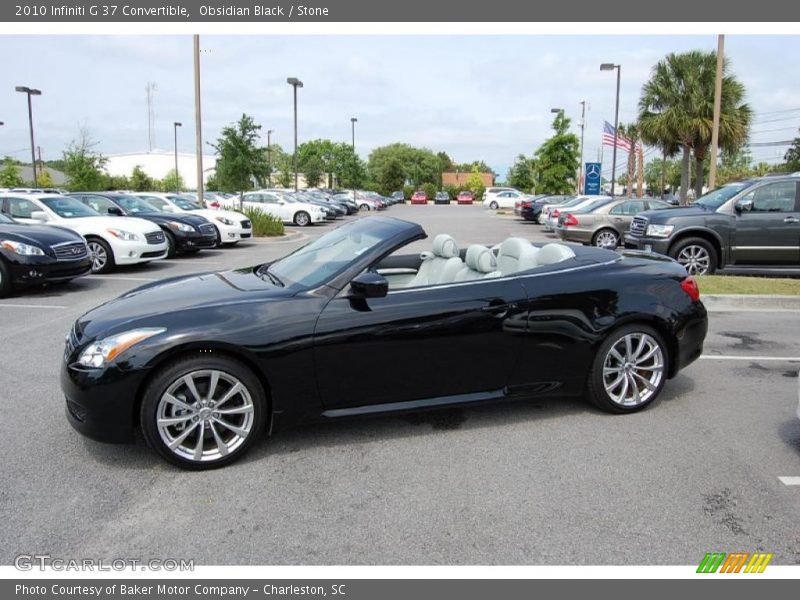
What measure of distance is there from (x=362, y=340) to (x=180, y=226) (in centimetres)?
1174

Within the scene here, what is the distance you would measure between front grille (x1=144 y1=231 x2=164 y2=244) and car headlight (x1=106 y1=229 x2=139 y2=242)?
0.22 metres

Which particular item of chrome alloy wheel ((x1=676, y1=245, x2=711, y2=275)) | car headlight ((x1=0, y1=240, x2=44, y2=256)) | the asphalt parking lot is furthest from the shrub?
the asphalt parking lot

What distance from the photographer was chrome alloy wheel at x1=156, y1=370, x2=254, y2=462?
3.60m

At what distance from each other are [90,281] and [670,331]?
9775mm

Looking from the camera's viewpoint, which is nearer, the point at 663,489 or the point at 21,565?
the point at 21,565

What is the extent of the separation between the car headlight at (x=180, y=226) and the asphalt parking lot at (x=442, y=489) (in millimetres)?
9628

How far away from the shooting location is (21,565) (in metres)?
2.80

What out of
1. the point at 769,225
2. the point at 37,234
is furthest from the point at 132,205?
the point at 769,225

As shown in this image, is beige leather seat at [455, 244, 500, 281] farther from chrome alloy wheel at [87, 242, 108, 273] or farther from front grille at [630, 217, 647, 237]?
chrome alloy wheel at [87, 242, 108, 273]

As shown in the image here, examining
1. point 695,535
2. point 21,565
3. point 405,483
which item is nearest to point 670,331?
point 695,535

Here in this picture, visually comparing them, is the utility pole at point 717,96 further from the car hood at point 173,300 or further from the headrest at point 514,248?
the car hood at point 173,300

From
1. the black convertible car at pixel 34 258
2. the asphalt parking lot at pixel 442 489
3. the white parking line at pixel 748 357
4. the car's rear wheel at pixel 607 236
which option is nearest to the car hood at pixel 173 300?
the asphalt parking lot at pixel 442 489
